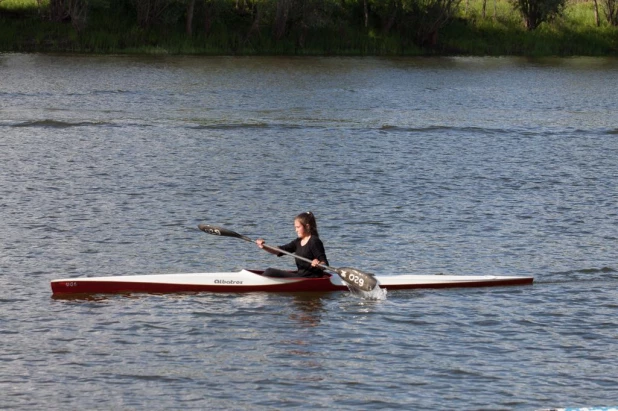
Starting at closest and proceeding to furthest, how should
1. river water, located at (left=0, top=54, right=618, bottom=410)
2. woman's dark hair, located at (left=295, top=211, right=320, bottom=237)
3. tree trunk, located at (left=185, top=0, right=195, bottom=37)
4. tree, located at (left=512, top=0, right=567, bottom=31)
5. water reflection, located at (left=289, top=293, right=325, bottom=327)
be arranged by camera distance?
river water, located at (left=0, top=54, right=618, bottom=410)
water reflection, located at (left=289, top=293, right=325, bottom=327)
woman's dark hair, located at (left=295, top=211, right=320, bottom=237)
tree trunk, located at (left=185, top=0, right=195, bottom=37)
tree, located at (left=512, top=0, right=567, bottom=31)

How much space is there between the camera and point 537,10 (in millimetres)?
76000

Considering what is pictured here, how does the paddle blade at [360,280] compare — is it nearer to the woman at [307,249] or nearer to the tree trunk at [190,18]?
the woman at [307,249]

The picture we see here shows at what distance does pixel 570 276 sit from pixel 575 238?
10.1 feet

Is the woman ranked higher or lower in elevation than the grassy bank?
lower

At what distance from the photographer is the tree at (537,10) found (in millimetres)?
75438

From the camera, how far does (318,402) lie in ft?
39.9

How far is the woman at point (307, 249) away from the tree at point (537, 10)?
62.2m

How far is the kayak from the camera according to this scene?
16.2m

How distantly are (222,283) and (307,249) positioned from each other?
1.36 meters

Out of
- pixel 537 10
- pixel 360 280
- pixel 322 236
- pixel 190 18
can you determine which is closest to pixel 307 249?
pixel 360 280

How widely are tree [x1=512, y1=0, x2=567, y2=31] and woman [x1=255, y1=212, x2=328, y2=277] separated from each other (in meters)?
62.2

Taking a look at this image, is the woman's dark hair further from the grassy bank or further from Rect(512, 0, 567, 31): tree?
Rect(512, 0, 567, 31): tree

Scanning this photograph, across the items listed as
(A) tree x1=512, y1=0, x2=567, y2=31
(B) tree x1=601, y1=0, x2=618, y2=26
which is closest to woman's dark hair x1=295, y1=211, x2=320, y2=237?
(A) tree x1=512, y1=0, x2=567, y2=31

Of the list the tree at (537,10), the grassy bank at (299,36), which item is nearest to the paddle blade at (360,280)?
the grassy bank at (299,36)
